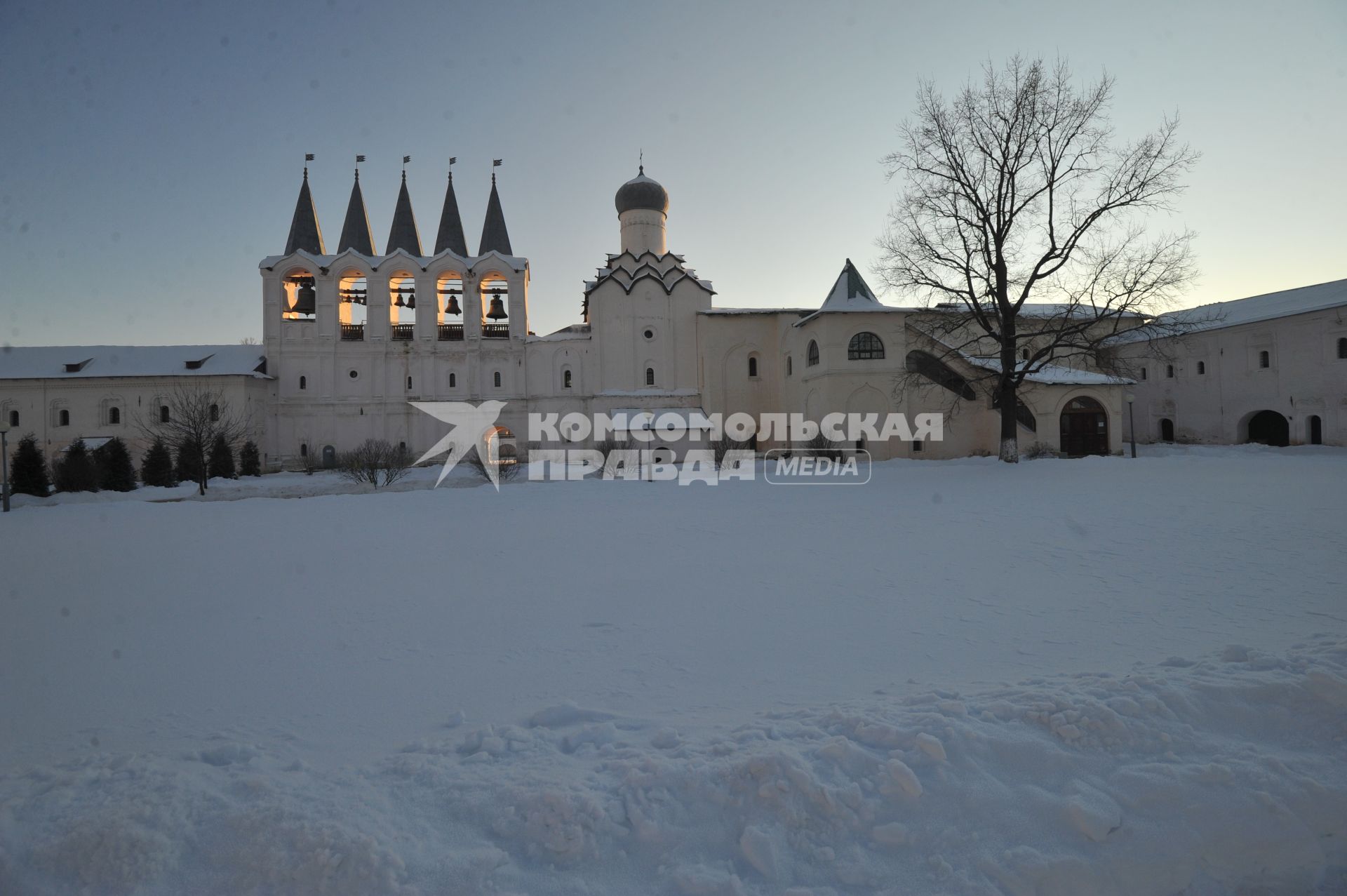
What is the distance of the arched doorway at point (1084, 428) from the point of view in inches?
974

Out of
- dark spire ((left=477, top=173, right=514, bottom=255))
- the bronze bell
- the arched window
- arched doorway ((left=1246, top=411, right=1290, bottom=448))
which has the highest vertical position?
dark spire ((left=477, top=173, right=514, bottom=255))

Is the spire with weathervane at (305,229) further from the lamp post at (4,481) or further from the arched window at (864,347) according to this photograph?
the arched window at (864,347)

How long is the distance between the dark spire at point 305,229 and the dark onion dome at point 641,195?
14564 mm

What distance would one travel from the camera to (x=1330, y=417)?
24875mm

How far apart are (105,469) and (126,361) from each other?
12301 millimetres

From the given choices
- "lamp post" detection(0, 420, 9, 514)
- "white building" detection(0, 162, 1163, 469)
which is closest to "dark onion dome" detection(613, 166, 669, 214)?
"white building" detection(0, 162, 1163, 469)

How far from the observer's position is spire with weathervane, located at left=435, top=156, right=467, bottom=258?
3341 cm

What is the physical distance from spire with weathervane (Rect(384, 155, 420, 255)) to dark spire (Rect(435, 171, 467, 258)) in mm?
1203

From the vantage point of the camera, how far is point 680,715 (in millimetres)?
4414

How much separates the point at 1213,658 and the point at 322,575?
8.13 metres

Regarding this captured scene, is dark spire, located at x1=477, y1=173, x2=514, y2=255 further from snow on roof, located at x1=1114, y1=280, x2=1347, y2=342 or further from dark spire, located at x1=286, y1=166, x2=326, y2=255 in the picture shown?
snow on roof, located at x1=1114, y1=280, x2=1347, y2=342

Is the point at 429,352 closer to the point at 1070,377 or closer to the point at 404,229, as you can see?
the point at 404,229

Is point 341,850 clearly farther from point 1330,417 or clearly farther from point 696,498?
point 1330,417

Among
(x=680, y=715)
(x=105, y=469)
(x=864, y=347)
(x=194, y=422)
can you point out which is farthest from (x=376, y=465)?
(x=680, y=715)
